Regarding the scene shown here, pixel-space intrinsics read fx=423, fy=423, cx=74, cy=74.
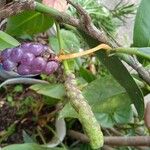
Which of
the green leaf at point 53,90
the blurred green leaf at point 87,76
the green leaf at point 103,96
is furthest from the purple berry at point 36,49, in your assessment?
the blurred green leaf at point 87,76

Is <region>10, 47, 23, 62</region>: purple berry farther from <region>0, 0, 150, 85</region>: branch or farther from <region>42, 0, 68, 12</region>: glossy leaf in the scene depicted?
<region>42, 0, 68, 12</region>: glossy leaf

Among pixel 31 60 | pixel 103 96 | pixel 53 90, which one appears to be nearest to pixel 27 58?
pixel 31 60

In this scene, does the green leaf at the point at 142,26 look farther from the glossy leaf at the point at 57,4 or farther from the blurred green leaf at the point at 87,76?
the blurred green leaf at the point at 87,76

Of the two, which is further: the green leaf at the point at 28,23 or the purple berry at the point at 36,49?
the green leaf at the point at 28,23

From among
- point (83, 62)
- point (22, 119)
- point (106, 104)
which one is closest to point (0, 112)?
point (22, 119)

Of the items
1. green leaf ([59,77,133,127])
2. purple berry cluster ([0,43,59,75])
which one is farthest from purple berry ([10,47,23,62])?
green leaf ([59,77,133,127])

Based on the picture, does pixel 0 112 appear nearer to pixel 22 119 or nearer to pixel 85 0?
pixel 22 119
